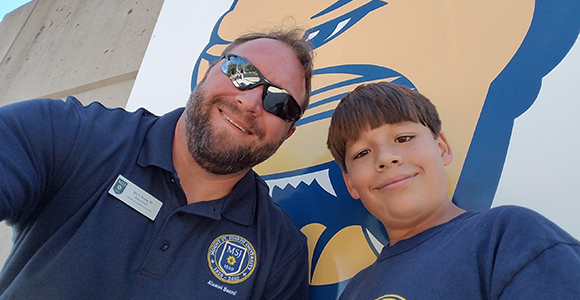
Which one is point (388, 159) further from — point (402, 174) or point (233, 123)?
point (233, 123)

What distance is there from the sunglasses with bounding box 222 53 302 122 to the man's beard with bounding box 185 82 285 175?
7cm

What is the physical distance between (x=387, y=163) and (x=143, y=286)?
60 centimetres

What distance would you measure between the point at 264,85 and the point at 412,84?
1.59ft

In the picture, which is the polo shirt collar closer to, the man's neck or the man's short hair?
the man's neck

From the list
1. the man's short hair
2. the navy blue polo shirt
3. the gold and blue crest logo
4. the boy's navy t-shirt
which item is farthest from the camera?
the man's short hair

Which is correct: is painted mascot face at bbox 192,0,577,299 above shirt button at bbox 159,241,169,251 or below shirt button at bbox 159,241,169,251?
above

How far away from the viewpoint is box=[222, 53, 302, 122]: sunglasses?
0.89 metres

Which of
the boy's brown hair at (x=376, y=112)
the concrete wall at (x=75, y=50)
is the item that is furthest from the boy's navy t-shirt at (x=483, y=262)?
the concrete wall at (x=75, y=50)

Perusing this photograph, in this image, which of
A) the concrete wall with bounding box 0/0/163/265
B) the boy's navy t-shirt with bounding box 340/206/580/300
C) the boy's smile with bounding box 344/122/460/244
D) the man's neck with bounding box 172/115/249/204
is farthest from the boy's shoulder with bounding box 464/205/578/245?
the concrete wall with bounding box 0/0/163/265

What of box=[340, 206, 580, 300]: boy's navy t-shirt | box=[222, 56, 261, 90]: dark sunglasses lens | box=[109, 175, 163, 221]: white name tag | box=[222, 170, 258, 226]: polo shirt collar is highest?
box=[222, 56, 261, 90]: dark sunglasses lens

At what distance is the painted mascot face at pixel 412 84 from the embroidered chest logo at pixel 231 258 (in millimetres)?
256

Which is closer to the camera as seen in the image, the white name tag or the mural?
the white name tag

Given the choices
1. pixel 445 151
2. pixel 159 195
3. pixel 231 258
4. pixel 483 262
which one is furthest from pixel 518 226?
pixel 159 195

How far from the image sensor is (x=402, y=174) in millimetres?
675
